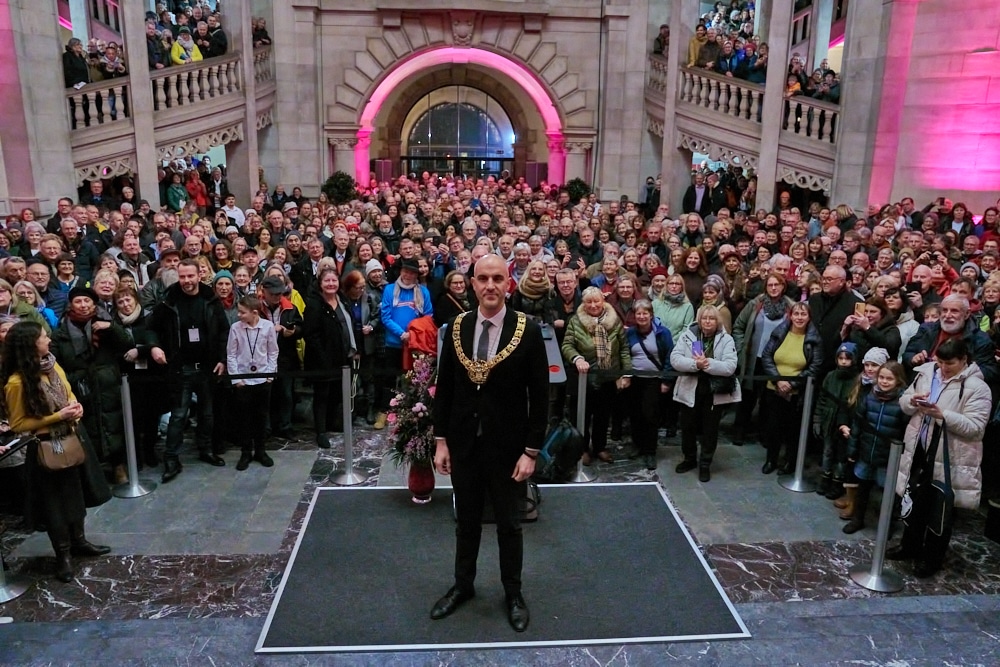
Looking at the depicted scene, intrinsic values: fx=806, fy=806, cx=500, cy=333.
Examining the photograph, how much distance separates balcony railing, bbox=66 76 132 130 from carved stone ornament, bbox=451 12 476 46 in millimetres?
7087

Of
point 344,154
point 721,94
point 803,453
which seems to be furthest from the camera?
point 344,154

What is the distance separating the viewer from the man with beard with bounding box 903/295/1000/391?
5840mm

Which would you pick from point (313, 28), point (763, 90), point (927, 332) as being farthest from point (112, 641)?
point (313, 28)

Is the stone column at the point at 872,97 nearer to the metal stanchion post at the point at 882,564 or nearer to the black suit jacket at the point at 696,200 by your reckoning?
the black suit jacket at the point at 696,200

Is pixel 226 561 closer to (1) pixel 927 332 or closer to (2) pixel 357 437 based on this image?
(2) pixel 357 437

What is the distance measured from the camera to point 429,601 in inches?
189

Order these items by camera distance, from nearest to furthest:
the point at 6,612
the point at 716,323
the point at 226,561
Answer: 1. the point at 6,612
2. the point at 226,561
3. the point at 716,323

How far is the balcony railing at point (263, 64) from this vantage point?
53.8 feet

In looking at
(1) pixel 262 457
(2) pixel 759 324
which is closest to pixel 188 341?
(1) pixel 262 457

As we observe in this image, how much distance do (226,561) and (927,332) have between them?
5.42 m

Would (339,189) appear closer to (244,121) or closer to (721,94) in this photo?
(244,121)

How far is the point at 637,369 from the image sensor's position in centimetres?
685

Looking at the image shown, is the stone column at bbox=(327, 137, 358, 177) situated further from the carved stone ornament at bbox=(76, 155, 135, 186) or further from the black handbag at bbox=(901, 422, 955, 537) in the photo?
the black handbag at bbox=(901, 422, 955, 537)

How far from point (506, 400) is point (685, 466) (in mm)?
3308
